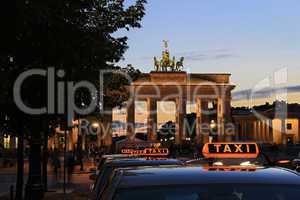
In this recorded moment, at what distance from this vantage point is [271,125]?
5733 inches

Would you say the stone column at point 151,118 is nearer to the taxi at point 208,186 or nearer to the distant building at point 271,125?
the distant building at point 271,125

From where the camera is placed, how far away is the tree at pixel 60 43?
12.4m

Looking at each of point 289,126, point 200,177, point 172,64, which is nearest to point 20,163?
point 200,177

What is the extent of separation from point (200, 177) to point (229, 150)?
762 centimetres

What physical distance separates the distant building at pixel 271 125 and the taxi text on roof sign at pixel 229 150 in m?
119

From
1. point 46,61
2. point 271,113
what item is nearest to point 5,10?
point 46,61

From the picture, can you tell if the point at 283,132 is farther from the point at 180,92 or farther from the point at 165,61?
the point at 165,61

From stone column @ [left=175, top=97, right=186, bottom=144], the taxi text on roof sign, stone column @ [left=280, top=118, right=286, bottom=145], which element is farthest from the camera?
stone column @ [left=280, top=118, right=286, bottom=145]

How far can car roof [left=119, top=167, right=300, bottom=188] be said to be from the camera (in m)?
5.18

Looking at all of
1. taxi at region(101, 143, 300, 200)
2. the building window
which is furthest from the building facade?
taxi at region(101, 143, 300, 200)

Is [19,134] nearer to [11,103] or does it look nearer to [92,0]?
[11,103]

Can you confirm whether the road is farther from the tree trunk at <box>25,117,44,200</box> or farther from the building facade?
the building facade

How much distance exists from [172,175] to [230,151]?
7.50 m

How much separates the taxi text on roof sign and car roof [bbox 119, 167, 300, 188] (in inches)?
268
